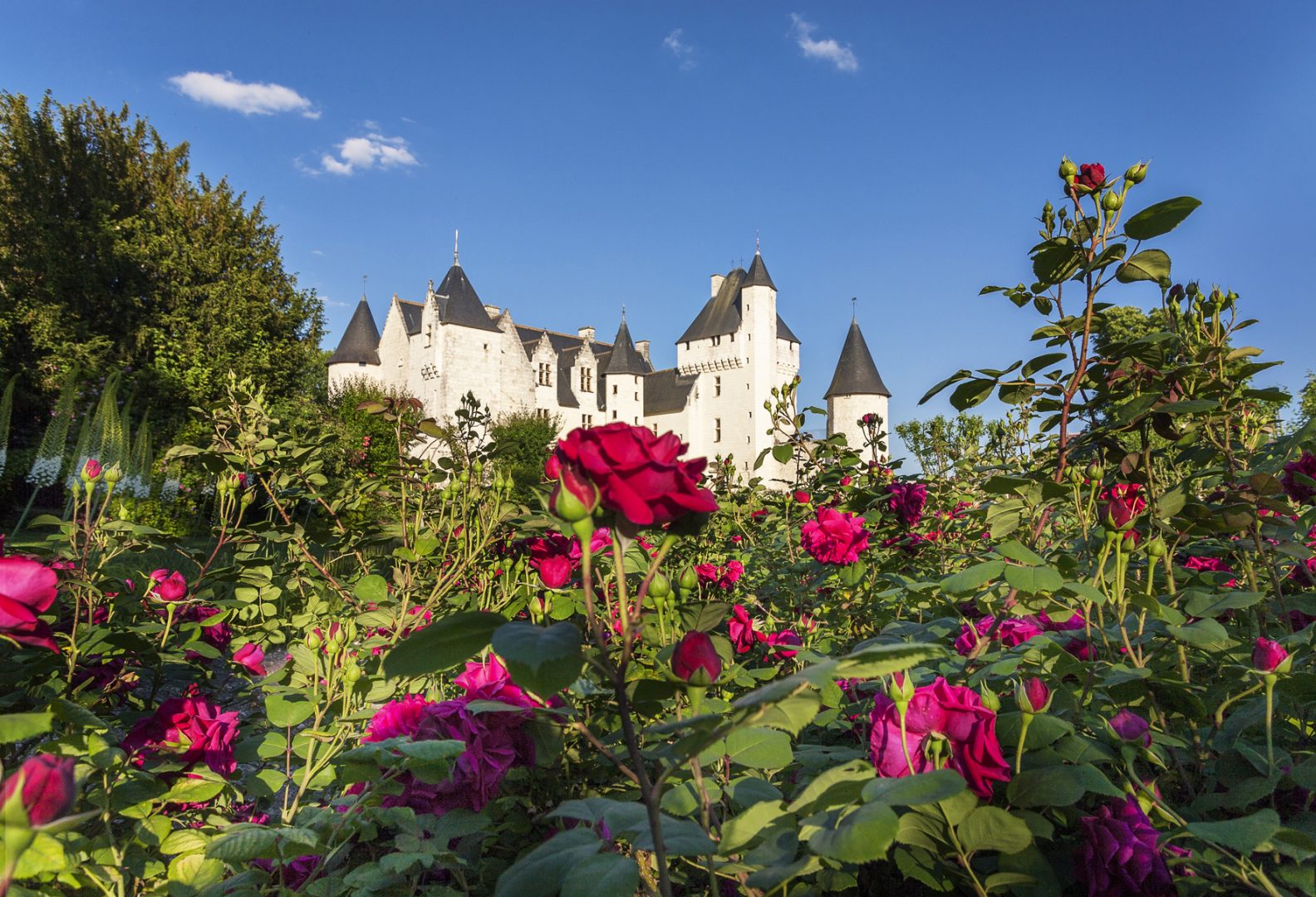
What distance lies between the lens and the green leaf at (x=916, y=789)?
554 mm

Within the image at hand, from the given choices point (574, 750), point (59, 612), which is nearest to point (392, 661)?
point (574, 750)

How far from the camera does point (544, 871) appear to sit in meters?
0.67

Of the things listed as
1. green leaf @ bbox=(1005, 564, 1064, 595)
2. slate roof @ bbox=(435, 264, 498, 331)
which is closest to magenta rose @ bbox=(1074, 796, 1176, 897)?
green leaf @ bbox=(1005, 564, 1064, 595)

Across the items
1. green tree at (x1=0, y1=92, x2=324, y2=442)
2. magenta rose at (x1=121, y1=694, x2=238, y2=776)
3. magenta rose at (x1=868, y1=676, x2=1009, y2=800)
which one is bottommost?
magenta rose at (x1=121, y1=694, x2=238, y2=776)

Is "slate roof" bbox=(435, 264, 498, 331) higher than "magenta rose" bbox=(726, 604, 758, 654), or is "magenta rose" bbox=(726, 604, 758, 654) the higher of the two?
"slate roof" bbox=(435, 264, 498, 331)

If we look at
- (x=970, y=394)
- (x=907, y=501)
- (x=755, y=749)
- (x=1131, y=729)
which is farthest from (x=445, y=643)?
(x=907, y=501)

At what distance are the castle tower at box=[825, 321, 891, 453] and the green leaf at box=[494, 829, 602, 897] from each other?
3914 cm

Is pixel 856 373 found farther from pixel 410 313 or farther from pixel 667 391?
pixel 410 313

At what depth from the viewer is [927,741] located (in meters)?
0.77

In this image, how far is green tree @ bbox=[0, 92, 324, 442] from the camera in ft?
57.5

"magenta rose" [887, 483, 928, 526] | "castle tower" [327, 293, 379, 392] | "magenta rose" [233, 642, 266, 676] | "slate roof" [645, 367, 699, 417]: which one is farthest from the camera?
"slate roof" [645, 367, 699, 417]

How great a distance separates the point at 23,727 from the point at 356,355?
3850cm

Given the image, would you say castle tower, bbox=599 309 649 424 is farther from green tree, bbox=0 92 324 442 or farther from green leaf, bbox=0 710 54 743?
green leaf, bbox=0 710 54 743

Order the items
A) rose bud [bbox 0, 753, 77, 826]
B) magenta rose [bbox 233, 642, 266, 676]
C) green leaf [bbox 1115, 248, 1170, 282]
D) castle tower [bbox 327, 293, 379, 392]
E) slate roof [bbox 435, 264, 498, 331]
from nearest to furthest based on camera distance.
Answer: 1. rose bud [bbox 0, 753, 77, 826]
2. green leaf [bbox 1115, 248, 1170, 282]
3. magenta rose [bbox 233, 642, 266, 676]
4. slate roof [bbox 435, 264, 498, 331]
5. castle tower [bbox 327, 293, 379, 392]
